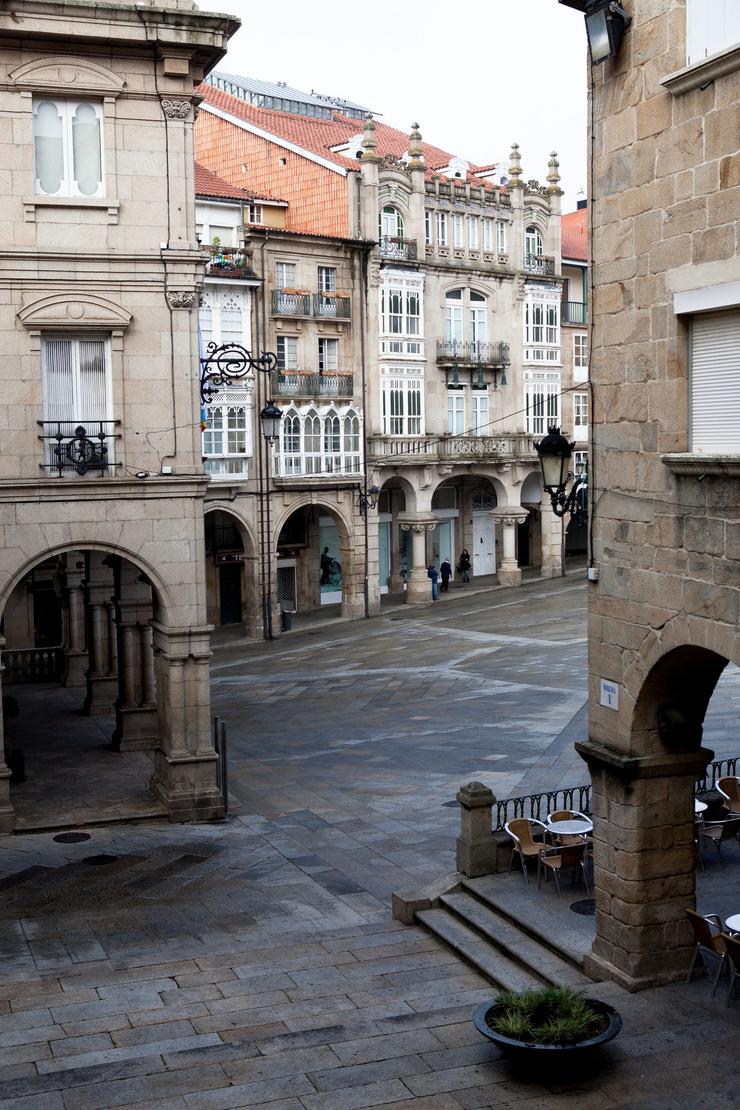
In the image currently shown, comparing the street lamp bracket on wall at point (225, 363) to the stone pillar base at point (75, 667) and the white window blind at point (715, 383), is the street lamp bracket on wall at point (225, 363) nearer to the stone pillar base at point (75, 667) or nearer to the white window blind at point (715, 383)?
the stone pillar base at point (75, 667)

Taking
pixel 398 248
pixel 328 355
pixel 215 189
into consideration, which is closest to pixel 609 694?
pixel 215 189

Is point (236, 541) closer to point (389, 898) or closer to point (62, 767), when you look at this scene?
point (62, 767)

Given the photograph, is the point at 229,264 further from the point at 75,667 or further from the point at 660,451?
the point at 660,451

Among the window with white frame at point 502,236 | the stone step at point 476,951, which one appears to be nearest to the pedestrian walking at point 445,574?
the window with white frame at point 502,236

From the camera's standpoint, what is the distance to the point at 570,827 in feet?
56.8

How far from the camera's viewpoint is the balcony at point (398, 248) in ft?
163

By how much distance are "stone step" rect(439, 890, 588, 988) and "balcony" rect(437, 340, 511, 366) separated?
123 feet

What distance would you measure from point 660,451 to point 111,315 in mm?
11558

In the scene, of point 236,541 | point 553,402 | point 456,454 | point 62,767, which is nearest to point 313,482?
point 236,541

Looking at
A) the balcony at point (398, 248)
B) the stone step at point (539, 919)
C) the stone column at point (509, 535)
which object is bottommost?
the stone step at point (539, 919)

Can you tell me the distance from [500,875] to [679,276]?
28.4 ft

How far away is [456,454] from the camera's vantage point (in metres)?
52.6

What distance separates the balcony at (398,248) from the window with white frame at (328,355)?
420 centimetres

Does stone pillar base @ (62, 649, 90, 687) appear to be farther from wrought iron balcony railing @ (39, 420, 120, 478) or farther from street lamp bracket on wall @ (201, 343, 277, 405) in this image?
wrought iron balcony railing @ (39, 420, 120, 478)
